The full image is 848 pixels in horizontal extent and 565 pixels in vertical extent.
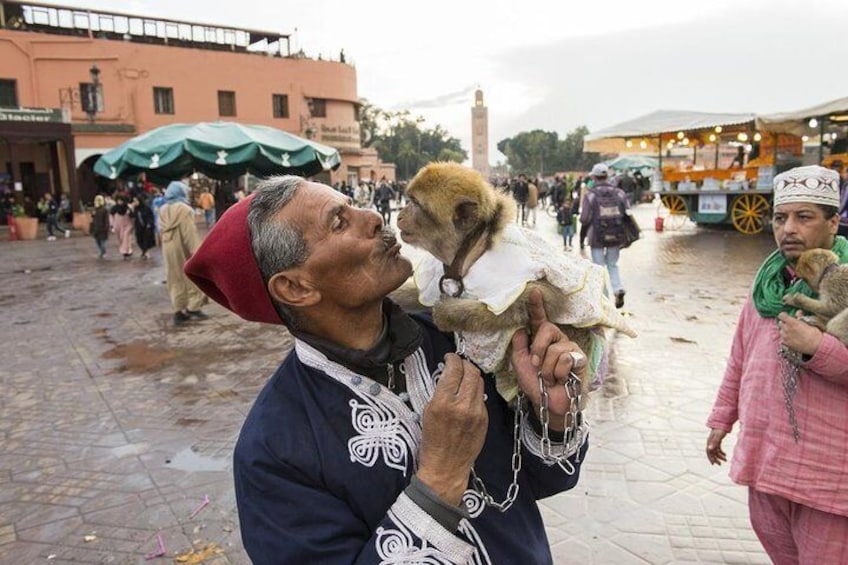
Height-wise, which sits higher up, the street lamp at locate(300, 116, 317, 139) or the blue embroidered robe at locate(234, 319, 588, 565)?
the street lamp at locate(300, 116, 317, 139)

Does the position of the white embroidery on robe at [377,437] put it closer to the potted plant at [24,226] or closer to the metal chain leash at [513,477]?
the metal chain leash at [513,477]

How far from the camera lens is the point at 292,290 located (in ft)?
5.29

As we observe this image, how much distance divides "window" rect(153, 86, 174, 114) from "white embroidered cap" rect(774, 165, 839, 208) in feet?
107

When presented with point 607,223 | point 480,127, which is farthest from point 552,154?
point 607,223

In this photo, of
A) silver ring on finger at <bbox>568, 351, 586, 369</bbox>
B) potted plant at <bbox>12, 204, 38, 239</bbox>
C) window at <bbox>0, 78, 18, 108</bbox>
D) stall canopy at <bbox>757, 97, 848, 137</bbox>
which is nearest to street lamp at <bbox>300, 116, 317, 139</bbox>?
window at <bbox>0, 78, 18, 108</bbox>

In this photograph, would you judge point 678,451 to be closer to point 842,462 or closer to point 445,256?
point 842,462

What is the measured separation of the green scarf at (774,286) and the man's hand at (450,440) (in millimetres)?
1517

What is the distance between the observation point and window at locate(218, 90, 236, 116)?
33.0 m

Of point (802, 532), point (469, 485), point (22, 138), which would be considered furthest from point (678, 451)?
point (22, 138)

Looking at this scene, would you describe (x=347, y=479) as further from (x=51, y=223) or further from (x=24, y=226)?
(x=51, y=223)

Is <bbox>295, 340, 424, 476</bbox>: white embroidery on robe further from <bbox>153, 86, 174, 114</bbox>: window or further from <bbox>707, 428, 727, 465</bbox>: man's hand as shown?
<bbox>153, 86, 174, 114</bbox>: window

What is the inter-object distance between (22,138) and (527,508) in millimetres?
30267

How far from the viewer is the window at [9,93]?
89.3 feet

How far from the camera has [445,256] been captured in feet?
7.07
